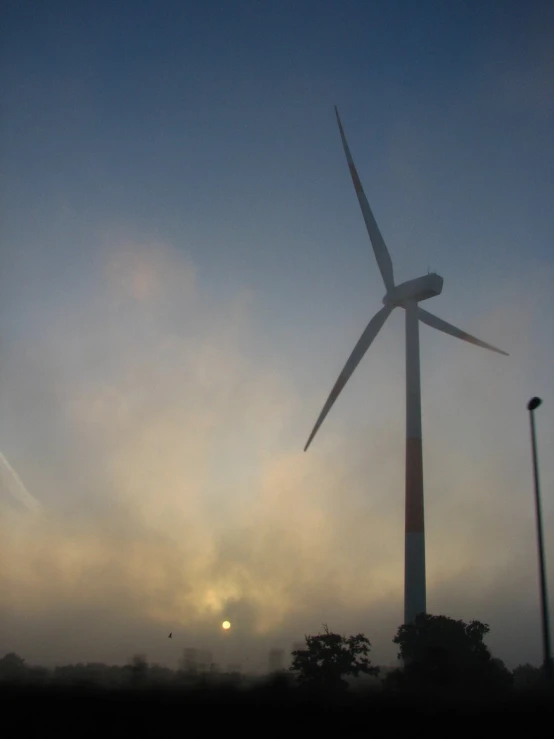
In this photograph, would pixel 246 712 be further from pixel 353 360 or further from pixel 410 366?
pixel 410 366

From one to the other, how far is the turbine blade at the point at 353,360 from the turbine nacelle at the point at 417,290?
5.50 m

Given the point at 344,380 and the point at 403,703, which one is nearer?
the point at 403,703

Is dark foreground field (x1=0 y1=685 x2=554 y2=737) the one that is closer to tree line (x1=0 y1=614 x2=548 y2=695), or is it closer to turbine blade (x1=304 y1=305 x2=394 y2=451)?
tree line (x1=0 y1=614 x2=548 y2=695)

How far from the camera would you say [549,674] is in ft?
84.5

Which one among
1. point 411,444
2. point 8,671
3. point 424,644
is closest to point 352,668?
point 424,644

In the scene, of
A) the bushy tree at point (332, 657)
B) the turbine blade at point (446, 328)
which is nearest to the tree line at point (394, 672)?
the bushy tree at point (332, 657)

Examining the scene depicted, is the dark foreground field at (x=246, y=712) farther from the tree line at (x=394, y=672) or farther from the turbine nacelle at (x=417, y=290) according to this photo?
the turbine nacelle at (x=417, y=290)

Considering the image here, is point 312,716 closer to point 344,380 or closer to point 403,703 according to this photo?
point 403,703

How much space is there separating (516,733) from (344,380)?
5598 centimetres

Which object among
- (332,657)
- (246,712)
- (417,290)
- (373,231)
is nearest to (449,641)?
(332,657)

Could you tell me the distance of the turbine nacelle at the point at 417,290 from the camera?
248 feet

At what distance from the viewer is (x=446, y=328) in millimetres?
76250

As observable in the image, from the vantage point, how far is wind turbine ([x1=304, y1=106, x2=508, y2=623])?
63562 mm

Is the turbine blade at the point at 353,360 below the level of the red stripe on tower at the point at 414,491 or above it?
above
